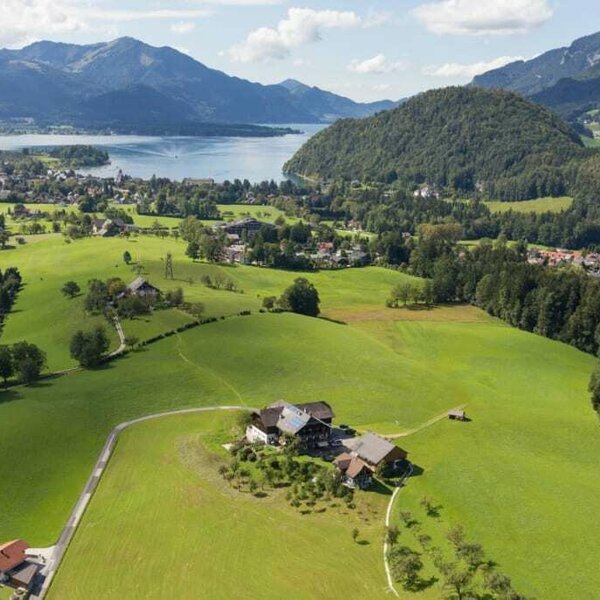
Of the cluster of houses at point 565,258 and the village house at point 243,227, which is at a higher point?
the village house at point 243,227

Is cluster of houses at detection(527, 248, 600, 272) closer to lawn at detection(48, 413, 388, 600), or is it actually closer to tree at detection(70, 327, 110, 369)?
tree at detection(70, 327, 110, 369)

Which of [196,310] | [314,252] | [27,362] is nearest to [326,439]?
[27,362]

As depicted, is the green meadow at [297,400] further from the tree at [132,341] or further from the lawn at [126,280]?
the tree at [132,341]

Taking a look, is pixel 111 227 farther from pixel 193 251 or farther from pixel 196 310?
pixel 196 310

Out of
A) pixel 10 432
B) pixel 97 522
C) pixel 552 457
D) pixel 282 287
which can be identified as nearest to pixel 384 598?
pixel 97 522

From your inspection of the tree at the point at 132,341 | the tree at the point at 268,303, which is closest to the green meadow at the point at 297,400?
the tree at the point at 132,341

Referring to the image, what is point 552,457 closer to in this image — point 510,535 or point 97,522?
point 510,535
